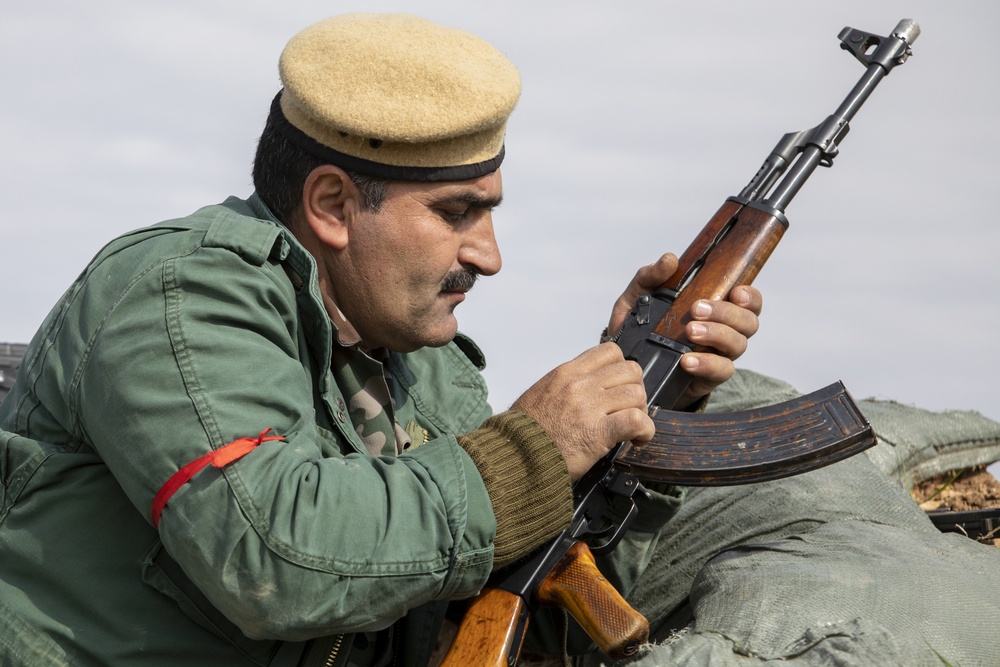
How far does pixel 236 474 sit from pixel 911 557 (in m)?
1.73

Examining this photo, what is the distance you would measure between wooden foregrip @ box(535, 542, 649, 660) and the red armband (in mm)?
847

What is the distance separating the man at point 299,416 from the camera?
210cm

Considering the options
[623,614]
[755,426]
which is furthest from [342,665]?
[755,426]

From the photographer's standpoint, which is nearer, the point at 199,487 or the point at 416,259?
the point at 199,487

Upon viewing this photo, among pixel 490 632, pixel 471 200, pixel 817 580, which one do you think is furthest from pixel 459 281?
pixel 817 580

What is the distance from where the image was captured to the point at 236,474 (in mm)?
2061

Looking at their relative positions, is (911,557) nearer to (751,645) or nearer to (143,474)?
(751,645)

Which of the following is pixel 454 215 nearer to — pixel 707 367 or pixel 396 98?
pixel 396 98

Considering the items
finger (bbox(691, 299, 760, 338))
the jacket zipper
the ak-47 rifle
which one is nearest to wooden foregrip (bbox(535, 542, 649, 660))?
the ak-47 rifle

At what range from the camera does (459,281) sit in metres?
2.74

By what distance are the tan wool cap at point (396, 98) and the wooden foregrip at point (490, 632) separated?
37.7 inches

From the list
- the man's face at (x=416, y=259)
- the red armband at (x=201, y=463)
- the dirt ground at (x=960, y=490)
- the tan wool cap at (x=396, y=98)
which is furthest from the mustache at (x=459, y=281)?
the dirt ground at (x=960, y=490)

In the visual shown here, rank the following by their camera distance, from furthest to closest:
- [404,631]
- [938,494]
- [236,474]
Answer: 1. [938,494]
2. [404,631]
3. [236,474]

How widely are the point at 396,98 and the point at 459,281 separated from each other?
47cm
